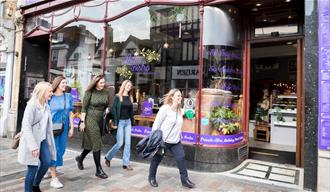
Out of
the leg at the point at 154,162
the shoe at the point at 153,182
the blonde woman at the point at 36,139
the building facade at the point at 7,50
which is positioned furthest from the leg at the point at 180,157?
the building facade at the point at 7,50

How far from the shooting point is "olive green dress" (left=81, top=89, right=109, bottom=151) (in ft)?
15.1

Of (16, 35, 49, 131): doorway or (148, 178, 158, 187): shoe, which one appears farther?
(16, 35, 49, 131): doorway

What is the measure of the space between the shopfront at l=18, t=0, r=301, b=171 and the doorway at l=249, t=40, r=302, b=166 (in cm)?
98

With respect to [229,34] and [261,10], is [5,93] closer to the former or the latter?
[229,34]

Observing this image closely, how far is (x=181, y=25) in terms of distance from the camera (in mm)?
6258

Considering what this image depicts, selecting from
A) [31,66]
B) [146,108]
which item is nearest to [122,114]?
[146,108]

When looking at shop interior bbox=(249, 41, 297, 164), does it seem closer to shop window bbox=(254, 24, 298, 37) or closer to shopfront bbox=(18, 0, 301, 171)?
shop window bbox=(254, 24, 298, 37)

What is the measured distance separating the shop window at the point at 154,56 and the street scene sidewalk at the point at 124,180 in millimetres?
995

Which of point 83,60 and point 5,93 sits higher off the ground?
point 83,60

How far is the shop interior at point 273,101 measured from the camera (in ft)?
23.8

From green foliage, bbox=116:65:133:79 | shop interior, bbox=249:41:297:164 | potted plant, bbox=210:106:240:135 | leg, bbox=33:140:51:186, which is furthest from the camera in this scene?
shop interior, bbox=249:41:297:164

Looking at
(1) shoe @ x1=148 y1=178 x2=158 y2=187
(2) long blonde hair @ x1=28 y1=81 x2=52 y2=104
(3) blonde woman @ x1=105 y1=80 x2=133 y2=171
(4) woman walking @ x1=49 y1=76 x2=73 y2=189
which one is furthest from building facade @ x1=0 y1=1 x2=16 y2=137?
(1) shoe @ x1=148 y1=178 x2=158 y2=187

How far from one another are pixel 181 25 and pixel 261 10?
5.94ft

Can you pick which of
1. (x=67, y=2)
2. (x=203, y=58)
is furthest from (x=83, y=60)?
(x=203, y=58)
